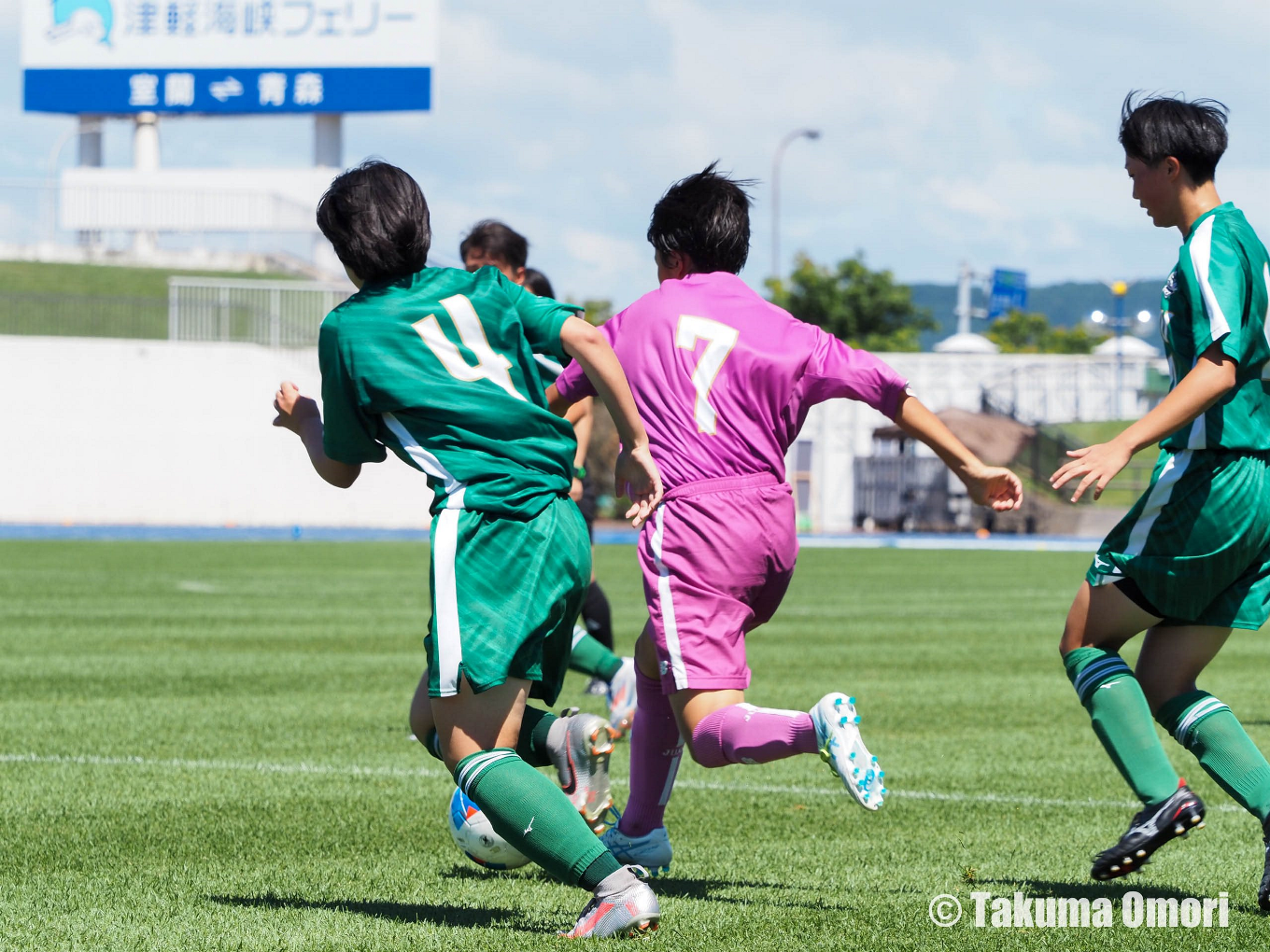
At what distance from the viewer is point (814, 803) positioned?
19.3 feet

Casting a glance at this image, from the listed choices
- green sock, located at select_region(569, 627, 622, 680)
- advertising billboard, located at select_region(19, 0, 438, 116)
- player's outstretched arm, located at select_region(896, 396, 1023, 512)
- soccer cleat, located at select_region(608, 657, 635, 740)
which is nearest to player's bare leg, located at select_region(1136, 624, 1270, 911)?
player's outstretched arm, located at select_region(896, 396, 1023, 512)

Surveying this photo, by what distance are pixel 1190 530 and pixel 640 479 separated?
1.40m

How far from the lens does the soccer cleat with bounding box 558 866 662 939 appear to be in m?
3.67

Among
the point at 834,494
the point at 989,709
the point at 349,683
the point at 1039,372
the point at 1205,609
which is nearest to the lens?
the point at 1205,609

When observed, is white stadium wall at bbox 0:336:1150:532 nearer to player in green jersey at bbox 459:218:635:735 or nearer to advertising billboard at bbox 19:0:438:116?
advertising billboard at bbox 19:0:438:116

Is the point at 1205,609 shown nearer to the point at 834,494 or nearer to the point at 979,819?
the point at 979,819

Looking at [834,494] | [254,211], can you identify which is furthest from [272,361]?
[834,494]

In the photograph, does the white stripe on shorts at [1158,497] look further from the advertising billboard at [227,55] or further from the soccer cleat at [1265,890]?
the advertising billboard at [227,55]

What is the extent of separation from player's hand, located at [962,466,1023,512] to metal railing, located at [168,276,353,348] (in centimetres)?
3617

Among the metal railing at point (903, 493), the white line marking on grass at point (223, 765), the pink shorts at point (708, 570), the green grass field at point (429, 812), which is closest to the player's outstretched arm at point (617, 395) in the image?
the pink shorts at point (708, 570)

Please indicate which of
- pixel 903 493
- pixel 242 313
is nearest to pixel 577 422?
pixel 242 313

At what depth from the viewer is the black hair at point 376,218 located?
3787 millimetres

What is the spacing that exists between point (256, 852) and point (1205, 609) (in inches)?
110

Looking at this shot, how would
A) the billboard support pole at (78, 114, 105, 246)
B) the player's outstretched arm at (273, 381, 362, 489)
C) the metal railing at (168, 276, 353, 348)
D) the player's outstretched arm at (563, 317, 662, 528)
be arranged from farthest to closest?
the billboard support pole at (78, 114, 105, 246), the metal railing at (168, 276, 353, 348), the player's outstretched arm at (273, 381, 362, 489), the player's outstretched arm at (563, 317, 662, 528)
